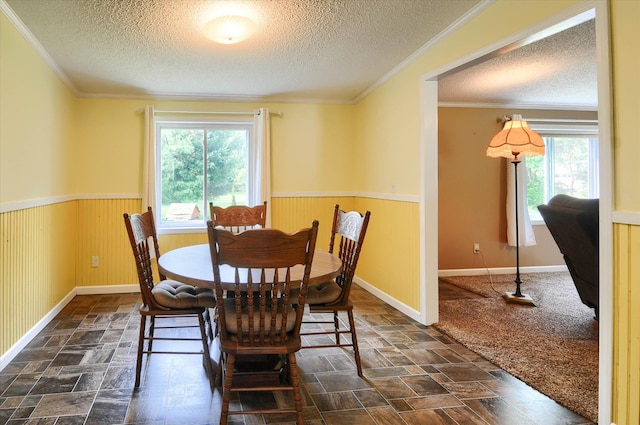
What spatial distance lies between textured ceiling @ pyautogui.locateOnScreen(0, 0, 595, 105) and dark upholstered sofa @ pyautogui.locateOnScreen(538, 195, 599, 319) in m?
1.26

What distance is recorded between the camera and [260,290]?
5.20 feet

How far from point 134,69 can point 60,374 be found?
8.31ft

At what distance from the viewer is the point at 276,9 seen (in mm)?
2371

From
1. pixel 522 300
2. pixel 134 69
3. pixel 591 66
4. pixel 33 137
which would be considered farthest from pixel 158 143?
pixel 591 66

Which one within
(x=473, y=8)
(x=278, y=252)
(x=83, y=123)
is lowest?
(x=278, y=252)

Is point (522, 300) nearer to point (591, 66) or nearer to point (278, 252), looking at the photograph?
point (591, 66)

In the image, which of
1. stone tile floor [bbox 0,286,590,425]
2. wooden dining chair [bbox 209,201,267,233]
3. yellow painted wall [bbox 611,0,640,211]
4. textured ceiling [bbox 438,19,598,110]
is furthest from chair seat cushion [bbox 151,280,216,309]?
textured ceiling [bbox 438,19,598,110]

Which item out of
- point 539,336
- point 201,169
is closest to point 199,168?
point 201,169

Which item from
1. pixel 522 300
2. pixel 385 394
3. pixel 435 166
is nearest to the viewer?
pixel 385 394

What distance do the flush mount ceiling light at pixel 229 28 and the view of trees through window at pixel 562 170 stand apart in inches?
166

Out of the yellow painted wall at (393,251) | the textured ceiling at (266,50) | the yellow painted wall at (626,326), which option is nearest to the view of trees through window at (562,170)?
the textured ceiling at (266,50)

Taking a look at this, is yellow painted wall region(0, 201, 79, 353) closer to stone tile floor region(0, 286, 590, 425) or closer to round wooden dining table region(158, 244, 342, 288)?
stone tile floor region(0, 286, 590, 425)

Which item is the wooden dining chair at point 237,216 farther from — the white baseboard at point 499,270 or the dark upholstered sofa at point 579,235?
the white baseboard at point 499,270

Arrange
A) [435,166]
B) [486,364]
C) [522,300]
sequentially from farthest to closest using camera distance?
[522,300] < [435,166] < [486,364]
